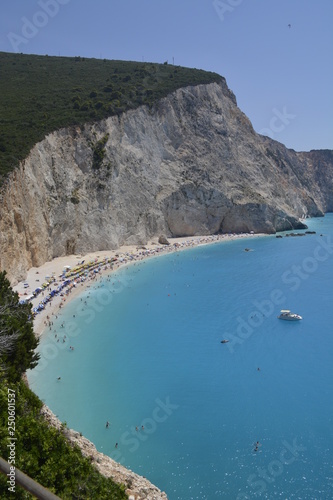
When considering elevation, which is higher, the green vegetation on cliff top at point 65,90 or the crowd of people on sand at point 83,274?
the green vegetation on cliff top at point 65,90

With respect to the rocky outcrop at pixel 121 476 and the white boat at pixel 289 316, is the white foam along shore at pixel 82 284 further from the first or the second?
the white boat at pixel 289 316

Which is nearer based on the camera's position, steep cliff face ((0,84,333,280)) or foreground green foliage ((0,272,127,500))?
foreground green foliage ((0,272,127,500))

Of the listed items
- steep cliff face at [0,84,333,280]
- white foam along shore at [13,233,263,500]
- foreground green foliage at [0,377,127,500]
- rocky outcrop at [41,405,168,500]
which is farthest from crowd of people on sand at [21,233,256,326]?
foreground green foliage at [0,377,127,500]

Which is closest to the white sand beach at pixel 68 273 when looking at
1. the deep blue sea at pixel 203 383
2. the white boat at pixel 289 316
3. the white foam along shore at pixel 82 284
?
the white foam along shore at pixel 82 284

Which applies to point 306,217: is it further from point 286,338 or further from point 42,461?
point 42,461

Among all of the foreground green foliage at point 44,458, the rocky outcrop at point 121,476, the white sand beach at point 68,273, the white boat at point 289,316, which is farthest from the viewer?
the white sand beach at point 68,273

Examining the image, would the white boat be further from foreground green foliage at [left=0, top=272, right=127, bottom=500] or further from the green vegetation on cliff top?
the green vegetation on cliff top

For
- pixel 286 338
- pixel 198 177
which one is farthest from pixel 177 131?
pixel 286 338
